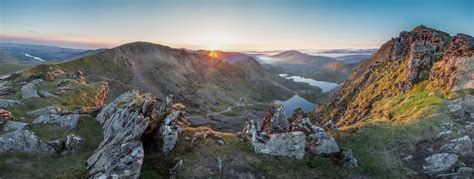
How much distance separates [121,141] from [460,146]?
123 ft

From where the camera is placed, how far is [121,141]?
37.2 m

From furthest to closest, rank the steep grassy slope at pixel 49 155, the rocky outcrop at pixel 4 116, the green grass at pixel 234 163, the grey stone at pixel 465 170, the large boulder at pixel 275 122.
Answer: the large boulder at pixel 275 122 → the rocky outcrop at pixel 4 116 → the grey stone at pixel 465 170 → the green grass at pixel 234 163 → the steep grassy slope at pixel 49 155

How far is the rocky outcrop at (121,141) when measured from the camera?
33.4 metres

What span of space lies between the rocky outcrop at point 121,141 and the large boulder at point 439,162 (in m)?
30.2

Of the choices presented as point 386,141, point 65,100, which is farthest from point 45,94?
point 386,141

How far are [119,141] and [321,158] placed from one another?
21196 mm

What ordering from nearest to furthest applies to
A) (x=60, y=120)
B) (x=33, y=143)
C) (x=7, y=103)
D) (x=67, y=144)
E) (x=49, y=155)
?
1. (x=49, y=155)
2. (x=33, y=143)
3. (x=67, y=144)
4. (x=60, y=120)
5. (x=7, y=103)

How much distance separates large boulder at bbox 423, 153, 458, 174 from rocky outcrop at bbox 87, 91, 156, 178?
30.2m

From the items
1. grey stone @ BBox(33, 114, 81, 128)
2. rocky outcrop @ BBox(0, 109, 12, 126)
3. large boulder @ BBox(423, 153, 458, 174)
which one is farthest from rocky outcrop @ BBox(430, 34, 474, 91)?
rocky outcrop @ BBox(0, 109, 12, 126)

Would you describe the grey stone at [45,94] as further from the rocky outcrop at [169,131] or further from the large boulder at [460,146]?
the large boulder at [460,146]

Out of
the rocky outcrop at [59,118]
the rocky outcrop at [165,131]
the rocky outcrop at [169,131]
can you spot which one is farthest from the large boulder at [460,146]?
the rocky outcrop at [59,118]

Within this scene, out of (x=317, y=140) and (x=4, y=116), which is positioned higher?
(x=4, y=116)

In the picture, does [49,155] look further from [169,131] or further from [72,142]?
[169,131]

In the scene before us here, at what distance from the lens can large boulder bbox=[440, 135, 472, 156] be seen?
42375 millimetres
